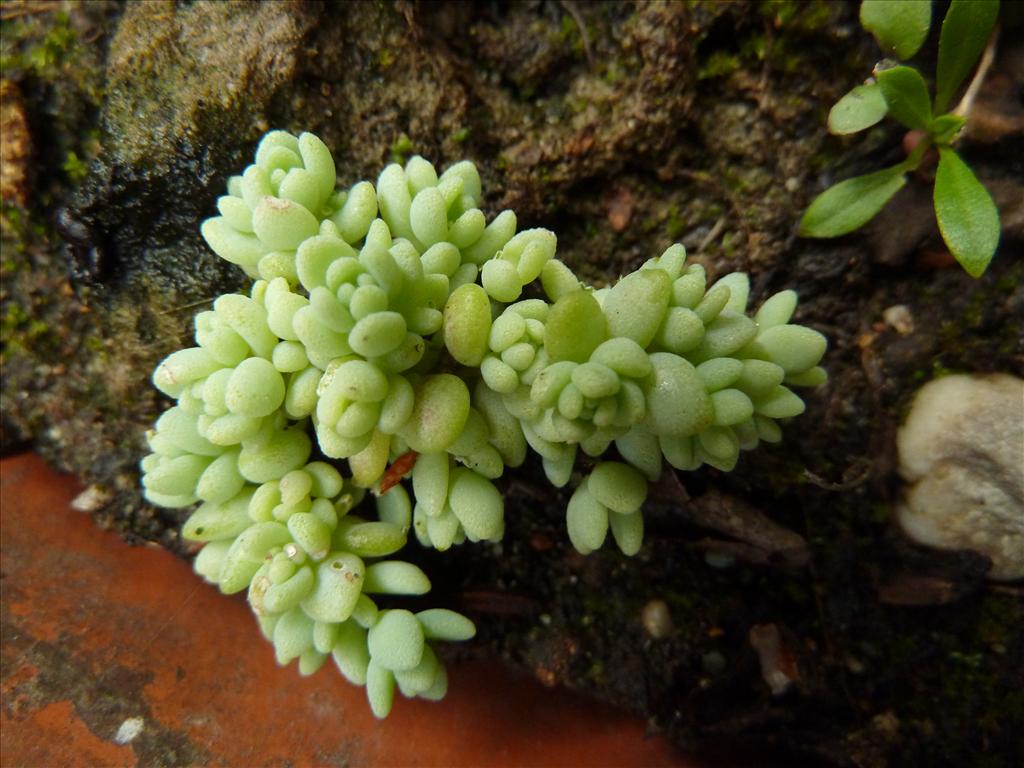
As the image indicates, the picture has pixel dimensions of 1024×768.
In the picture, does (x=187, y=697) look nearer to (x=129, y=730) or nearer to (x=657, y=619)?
(x=129, y=730)

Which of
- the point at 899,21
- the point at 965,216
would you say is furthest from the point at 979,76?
the point at 965,216

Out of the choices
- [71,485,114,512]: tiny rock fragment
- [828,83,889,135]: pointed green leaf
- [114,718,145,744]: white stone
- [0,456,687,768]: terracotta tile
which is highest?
[828,83,889,135]: pointed green leaf

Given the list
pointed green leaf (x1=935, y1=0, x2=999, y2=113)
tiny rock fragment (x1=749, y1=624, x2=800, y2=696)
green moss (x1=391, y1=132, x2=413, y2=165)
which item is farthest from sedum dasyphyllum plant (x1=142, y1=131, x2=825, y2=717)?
pointed green leaf (x1=935, y1=0, x2=999, y2=113)

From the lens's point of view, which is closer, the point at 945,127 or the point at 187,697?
the point at 187,697

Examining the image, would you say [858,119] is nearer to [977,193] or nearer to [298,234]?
[977,193]

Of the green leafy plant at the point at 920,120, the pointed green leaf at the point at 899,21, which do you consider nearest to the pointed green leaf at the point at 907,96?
the green leafy plant at the point at 920,120

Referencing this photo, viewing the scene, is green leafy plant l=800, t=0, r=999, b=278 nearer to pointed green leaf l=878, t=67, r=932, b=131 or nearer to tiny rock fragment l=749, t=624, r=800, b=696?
pointed green leaf l=878, t=67, r=932, b=131
